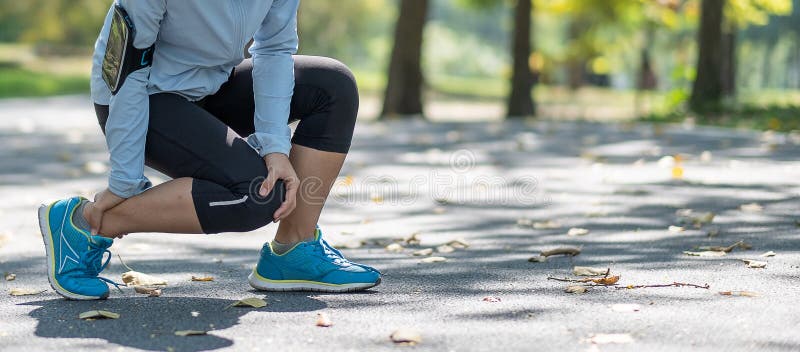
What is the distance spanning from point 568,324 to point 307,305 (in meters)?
0.89

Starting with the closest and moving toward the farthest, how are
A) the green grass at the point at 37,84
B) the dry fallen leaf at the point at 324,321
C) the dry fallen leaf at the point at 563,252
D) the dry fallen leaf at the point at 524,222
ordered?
the dry fallen leaf at the point at 324,321, the dry fallen leaf at the point at 563,252, the dry fallen leaf at the point at 524,222, the green grass at the point at 37,84

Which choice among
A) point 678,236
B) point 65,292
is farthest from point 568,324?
point 678,236

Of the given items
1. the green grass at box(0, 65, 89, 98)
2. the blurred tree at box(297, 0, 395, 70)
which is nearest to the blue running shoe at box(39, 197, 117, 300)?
the green grass at box(0, 65, 89, 98)

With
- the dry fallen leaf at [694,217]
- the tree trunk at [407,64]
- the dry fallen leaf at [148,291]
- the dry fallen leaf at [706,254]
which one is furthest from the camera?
the tree trunk at [407,64]

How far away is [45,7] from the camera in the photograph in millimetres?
37094

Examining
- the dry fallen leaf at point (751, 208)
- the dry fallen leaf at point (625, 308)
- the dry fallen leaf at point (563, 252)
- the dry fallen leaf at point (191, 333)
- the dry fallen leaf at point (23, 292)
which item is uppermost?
the dry fallen leaf at point (191, 333)

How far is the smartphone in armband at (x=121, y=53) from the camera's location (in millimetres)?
3525

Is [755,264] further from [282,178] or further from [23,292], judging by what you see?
[23,292]

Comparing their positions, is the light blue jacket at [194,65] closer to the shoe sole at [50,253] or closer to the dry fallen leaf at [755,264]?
the shoe sole at [50,253]

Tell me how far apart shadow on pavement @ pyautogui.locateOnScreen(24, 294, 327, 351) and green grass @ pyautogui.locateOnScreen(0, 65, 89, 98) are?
22984 millimetres

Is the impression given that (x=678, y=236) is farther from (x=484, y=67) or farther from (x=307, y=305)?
(x=484, y=67)

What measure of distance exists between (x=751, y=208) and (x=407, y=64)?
11.0 meters

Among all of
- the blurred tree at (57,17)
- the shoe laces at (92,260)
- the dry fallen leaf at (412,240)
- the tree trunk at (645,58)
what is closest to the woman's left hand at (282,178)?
the shoe laces at (92,260)

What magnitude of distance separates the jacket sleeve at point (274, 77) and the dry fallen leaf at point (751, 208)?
3.31 metres
